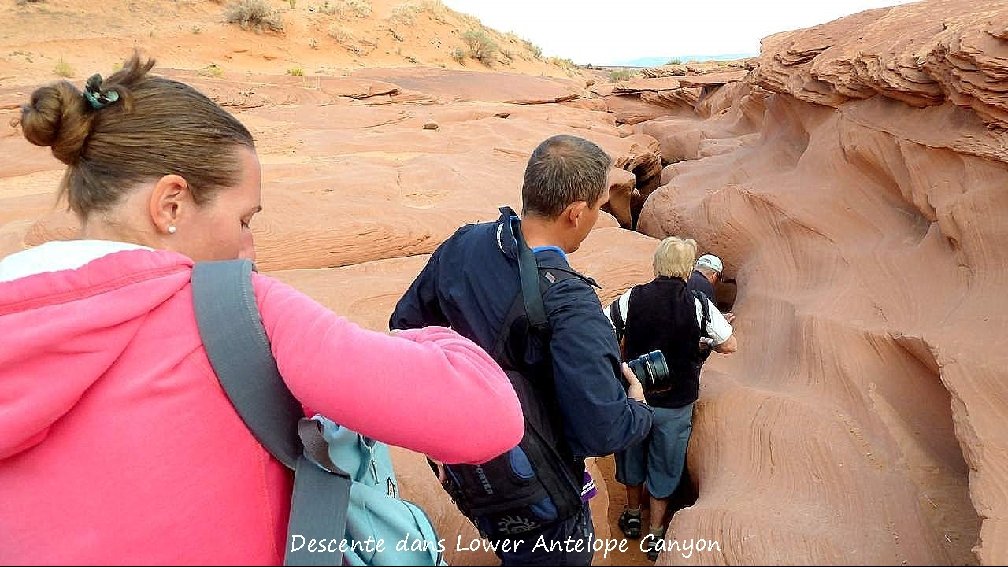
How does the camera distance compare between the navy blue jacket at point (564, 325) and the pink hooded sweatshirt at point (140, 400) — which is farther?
the navy blue jacket at point (564, 325)

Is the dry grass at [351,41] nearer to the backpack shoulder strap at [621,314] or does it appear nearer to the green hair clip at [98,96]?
the backpack shoulder strap at [621,314]

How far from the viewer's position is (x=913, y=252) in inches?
146

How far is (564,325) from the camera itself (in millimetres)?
1769

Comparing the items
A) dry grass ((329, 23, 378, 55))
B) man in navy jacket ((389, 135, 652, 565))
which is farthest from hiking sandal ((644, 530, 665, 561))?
dry grass ((329, 23, 378, 55))

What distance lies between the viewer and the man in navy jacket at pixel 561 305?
1777 mm

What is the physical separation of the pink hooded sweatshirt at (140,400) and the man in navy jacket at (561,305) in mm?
845

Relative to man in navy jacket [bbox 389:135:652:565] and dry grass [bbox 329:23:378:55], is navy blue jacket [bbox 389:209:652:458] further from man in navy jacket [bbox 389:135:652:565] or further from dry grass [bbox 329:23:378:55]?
dry grass [bbox 329:23:378:55]

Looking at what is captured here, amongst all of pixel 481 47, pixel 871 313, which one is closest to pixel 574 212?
pixel 871 313

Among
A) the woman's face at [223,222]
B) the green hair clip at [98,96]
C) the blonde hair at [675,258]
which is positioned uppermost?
the green hair clip at [98,96]

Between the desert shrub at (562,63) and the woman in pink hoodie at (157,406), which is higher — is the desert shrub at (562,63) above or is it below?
below

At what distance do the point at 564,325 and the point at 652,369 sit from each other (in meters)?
0.90

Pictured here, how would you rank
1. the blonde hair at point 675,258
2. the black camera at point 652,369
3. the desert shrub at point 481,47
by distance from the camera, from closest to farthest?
the black camera at point 652,369 < the blonde hair at point 675,258 < the desert shrub at point 481,47

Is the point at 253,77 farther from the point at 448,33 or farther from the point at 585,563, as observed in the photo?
the point at 585,563

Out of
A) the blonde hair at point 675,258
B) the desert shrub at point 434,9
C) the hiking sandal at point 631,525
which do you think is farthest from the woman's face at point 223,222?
the desert shrub at point 434,9
